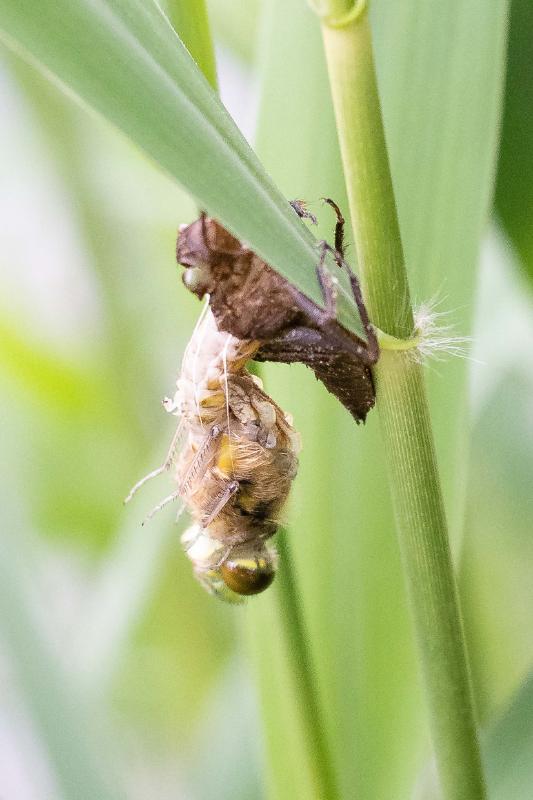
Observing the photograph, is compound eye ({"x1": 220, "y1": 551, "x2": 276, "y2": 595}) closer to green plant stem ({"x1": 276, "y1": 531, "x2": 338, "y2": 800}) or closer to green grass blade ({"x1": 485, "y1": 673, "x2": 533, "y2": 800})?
green plant stem ({"x1": 276, "y1": 531, "x2": 338, "y2": 800})

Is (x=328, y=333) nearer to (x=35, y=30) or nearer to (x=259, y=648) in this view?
(x=35, y=30)

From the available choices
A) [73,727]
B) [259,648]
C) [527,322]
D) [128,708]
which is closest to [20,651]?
[73,727]

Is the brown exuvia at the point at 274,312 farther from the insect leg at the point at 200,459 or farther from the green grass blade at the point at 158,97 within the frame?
the insect leg at the point at 200,459

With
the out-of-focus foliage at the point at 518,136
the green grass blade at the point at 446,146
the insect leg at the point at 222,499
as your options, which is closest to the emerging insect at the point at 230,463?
the insect leg at the point at 222,499

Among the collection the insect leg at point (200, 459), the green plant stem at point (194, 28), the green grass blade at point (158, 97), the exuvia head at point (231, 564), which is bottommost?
the exuvia head at point (231, 564)

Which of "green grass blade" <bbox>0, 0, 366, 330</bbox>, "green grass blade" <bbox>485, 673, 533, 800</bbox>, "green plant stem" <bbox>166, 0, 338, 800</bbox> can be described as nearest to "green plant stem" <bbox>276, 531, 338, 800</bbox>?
"green plant stem" <bbox>166, 0, 338, 800</bbox>

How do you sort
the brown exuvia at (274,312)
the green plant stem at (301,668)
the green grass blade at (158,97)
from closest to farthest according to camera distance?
the green grass blade at (158,97) → the brown exuvia at (274,312) → the green plant stem at (301,668)

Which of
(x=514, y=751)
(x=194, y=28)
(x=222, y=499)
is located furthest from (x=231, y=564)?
(x=194, y=28)

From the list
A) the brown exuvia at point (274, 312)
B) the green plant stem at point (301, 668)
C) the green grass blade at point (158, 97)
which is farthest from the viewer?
the green plant stem at point (301, 668)
